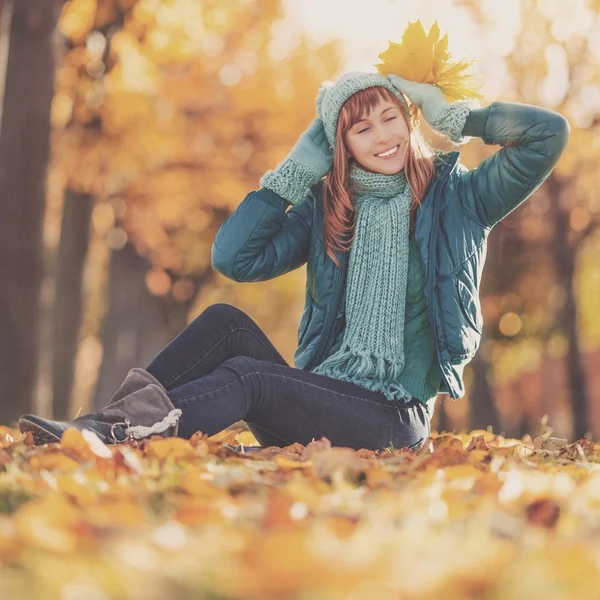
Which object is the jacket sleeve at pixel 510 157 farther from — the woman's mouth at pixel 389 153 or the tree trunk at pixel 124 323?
the tree trunk at pixel 124 323

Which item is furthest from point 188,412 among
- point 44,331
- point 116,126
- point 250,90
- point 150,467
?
point 250,90

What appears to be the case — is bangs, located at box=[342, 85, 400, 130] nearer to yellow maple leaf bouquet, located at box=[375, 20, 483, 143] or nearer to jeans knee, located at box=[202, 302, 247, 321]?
yellow maple leaf bouquet, located at box=[375, 20, 483, 143]

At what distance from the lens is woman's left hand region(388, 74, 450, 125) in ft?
11.9

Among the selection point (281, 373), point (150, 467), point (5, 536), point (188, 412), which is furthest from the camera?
point (281, 373)

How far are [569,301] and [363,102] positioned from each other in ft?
30.8

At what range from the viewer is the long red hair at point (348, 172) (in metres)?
3.68

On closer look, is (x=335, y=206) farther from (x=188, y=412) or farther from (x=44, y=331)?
(x=44, y=331)

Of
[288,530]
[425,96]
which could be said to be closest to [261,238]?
[425,96]

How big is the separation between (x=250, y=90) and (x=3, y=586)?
11.6 m

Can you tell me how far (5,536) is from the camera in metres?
1.25

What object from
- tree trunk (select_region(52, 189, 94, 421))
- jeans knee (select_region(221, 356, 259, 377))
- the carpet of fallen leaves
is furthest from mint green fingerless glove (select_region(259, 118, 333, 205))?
tree trunk (select_region(52, 189, 94, 421))

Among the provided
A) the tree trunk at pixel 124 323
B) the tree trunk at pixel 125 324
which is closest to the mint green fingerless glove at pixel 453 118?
the tree trunk at pixel 125 324

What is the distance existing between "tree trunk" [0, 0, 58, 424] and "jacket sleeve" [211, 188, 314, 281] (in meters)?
3.16

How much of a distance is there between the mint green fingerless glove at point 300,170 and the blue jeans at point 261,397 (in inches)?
21.7
